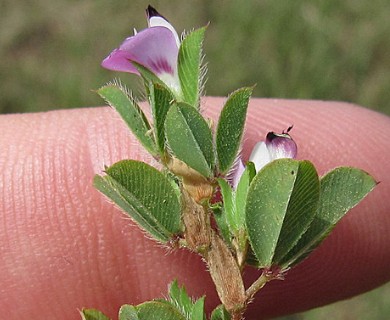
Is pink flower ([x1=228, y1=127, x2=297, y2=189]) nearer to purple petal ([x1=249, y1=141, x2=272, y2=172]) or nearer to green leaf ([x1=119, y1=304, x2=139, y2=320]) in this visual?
purple petal ([x1=249, y1=141, x2=272, y2=172])

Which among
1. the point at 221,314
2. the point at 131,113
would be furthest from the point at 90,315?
the point at 131,113

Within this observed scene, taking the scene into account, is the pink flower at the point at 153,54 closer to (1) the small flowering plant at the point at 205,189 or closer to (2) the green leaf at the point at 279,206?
(1) the small flowering plant at the point at 205,189

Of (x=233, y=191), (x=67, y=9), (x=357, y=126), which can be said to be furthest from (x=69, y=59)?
(x=233, y=191)

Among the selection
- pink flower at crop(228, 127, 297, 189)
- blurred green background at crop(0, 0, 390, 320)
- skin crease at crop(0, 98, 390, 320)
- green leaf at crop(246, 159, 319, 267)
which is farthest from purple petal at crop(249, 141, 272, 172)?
blurred green background at crop(0, 0, 390, 320)

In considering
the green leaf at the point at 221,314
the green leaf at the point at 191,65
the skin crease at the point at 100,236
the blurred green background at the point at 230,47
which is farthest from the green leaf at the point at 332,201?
the blurred green background at the point at 230,47

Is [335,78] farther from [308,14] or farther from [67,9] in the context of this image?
[67,9]

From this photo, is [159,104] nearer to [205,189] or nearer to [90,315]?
[205,189]
